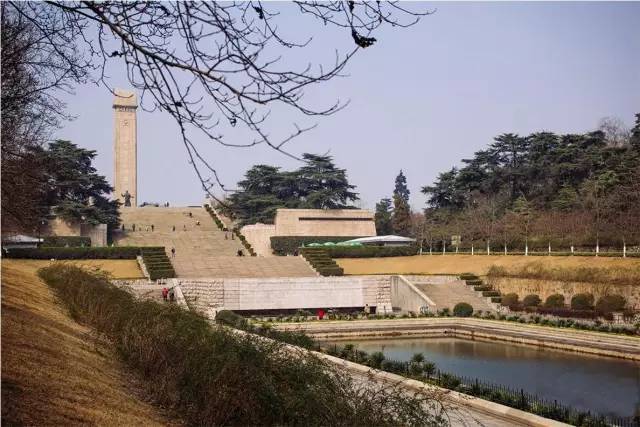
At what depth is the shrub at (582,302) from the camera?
25.7 meters

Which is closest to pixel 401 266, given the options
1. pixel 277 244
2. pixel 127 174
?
pixel 277 244

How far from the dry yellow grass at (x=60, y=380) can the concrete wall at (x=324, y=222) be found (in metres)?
35.1

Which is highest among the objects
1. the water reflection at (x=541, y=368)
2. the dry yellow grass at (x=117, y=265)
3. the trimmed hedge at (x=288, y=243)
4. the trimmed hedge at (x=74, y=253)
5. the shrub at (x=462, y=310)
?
the trimmed hedge at (x=288, y=243)

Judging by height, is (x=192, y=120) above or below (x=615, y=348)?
above

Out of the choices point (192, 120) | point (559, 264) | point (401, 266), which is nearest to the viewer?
point (192, 120)

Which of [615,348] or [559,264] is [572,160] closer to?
[559,264]

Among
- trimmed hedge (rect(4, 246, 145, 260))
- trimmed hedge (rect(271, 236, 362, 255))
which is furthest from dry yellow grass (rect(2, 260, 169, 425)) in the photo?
trimmed hedge (rect(271, 236, 362, 255))

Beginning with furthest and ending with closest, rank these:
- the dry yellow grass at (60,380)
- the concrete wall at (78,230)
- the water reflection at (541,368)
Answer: the concrete wall at (78,230)
the water reflection at (541,368)
the dry yellow grass at (60,380)

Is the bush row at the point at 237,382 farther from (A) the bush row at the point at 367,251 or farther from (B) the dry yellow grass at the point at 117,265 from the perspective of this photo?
(A) the bush row at the point at 367,251

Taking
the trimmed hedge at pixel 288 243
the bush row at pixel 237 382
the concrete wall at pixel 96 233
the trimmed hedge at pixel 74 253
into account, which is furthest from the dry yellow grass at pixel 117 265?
the bush row at pixel 237 382

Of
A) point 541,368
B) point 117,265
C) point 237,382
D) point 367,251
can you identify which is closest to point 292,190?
point 367,251

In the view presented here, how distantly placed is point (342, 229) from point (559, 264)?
63.3ft

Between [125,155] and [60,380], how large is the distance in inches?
2179

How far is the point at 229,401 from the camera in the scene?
6883 mm
